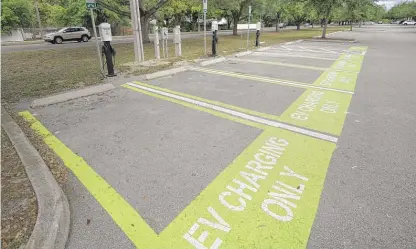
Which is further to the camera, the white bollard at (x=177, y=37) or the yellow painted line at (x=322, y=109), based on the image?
the white bollard at (x=177, y=37)

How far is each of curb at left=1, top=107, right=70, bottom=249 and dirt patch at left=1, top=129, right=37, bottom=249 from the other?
0.06 meters

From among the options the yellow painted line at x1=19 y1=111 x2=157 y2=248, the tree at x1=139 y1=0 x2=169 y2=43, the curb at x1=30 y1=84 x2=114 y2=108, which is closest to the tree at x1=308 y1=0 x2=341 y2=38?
the tree at x1=139 y1=0 x2=169 y2=43

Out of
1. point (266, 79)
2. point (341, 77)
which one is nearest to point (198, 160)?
point (266, 79)

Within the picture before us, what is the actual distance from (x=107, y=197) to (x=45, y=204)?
571mm

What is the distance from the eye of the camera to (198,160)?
347 centimetres

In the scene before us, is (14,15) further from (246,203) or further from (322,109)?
(246,203)

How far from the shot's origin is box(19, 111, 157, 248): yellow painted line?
2314 millimetres

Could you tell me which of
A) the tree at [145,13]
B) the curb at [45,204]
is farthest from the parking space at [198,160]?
the tree at [145,13]

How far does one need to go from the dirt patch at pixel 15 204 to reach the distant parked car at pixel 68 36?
22.8m

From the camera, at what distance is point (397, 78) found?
831 centimetres

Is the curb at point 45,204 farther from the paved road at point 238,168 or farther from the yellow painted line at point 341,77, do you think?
the yellow painted line at point 341,77

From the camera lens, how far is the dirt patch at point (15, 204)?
214 cm

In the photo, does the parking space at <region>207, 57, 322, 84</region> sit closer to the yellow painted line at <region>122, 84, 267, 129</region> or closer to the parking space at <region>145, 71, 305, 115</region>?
the parking space at <region>145, 71, 305, 115</region>

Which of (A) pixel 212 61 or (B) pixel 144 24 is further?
(B) pixel 144 24
